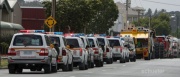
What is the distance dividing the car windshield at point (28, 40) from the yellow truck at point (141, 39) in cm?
3446

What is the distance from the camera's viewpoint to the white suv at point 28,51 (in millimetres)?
26672

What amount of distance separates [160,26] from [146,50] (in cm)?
9571

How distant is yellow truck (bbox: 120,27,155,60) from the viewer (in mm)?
62094

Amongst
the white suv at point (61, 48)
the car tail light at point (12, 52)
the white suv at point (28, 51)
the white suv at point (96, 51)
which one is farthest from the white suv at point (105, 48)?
the car tail light at point (12, 52)

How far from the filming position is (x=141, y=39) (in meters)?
62.9

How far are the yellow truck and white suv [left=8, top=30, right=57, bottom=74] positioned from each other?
34441 millimetres

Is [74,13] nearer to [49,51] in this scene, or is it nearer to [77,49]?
[77,49]

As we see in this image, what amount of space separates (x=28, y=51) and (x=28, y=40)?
526 mm

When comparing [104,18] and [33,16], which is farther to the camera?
[33,16]

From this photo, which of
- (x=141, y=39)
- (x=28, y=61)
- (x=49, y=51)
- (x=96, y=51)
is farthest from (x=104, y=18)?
(x=28, y=61)

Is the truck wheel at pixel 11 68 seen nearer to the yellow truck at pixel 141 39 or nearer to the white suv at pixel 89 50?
the white suv at pixel 89 50

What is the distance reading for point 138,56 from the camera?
6575 centimetres

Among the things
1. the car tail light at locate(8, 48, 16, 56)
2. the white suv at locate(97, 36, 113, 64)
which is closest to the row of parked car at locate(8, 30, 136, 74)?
the car tail light at locate(8, 48, 16, 56)

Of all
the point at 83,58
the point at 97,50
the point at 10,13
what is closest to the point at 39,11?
the point at 10,13
